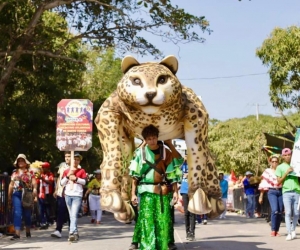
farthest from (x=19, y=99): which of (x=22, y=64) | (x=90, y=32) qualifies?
(x=90, y=32)

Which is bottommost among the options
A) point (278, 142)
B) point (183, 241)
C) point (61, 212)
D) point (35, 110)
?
point (183, 241)

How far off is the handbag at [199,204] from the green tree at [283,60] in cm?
1440

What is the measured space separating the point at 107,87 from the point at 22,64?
59.9 ft

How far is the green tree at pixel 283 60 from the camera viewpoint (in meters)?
22.1

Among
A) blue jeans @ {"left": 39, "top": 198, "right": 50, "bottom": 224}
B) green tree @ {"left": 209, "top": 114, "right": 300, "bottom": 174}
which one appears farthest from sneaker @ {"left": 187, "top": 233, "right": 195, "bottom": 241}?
green tree @ {"left": 209, "top": 114, "right": 300, "bottom": 174}

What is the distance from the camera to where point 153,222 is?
8281 millimetres

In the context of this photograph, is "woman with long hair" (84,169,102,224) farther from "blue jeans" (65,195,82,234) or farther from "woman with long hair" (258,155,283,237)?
"woman with long hair" (258,155,283,237)

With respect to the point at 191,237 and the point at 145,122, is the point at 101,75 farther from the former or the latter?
the point at 145,122

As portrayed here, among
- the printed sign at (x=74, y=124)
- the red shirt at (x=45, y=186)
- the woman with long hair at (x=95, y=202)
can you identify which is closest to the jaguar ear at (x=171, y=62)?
the printed sign at (x=74, y=124)

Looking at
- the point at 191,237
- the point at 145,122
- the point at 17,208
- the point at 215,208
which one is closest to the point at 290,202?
the point at 191,237

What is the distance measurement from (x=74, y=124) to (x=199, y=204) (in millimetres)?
8641

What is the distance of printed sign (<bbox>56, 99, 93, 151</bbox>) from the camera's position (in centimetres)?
1647

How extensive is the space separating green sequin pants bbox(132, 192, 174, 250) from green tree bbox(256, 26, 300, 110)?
48.5 ft

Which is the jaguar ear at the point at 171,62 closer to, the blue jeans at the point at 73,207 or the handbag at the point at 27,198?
the blue jeans at the point at 73,207
